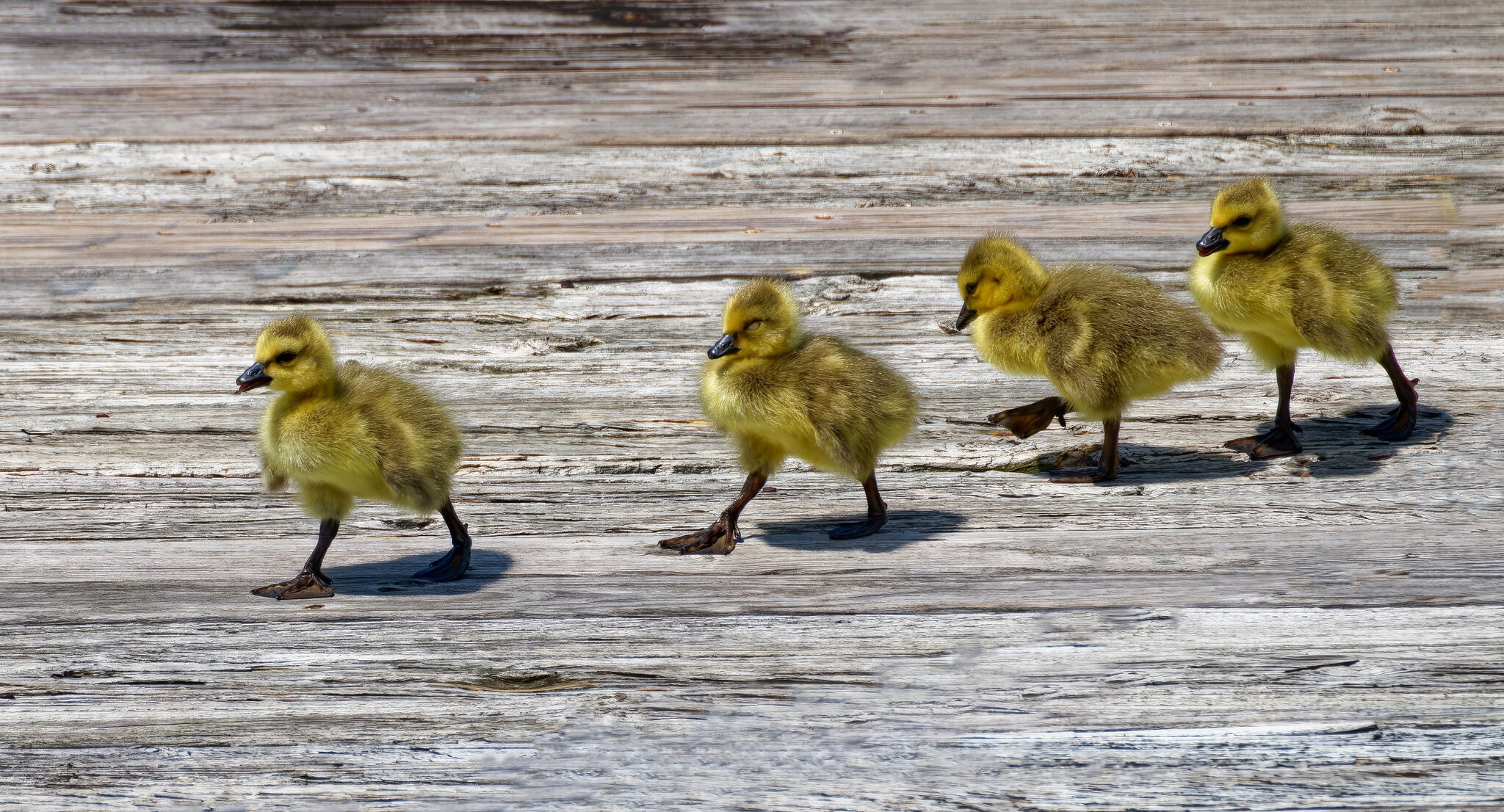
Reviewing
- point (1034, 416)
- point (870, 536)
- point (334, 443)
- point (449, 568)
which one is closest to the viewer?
point (334, 443)

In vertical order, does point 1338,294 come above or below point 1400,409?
above

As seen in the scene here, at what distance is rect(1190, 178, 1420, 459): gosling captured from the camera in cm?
405

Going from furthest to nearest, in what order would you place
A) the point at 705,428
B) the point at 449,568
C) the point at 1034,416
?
the point at 705,428 → the point at 1034,416 → the point at 449,568

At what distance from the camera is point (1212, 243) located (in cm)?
412

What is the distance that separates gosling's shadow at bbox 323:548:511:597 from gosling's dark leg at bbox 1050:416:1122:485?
1.78 metres

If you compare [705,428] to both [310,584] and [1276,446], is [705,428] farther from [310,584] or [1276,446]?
[1276,446]

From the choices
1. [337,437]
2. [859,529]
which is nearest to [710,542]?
[859,529]

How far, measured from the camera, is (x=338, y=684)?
9.57ft

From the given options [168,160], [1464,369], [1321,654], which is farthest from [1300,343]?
[168,160]

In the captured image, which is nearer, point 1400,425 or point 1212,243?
point 1212,243

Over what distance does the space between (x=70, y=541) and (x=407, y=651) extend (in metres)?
1.39

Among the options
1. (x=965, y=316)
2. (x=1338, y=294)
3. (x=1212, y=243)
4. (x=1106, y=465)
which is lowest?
(x=1106, y=465)

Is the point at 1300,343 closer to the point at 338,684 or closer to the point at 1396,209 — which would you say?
the point at 1396,209

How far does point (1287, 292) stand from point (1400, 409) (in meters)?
0.66
